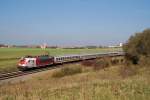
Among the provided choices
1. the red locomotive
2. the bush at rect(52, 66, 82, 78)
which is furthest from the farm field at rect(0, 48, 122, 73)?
the bush at rect(52, 66, 82, 78)

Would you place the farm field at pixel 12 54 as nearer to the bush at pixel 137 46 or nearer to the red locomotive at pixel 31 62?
the red locomotive at pixel 31 62

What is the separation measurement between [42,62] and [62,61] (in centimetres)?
1067

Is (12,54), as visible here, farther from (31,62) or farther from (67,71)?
(67,71)

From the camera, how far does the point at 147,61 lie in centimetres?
3734

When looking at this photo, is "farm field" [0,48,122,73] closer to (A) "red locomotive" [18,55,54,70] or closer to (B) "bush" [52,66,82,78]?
(A) "red locomotive" [18,55,54,70]

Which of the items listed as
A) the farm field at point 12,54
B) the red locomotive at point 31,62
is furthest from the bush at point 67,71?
the farm field at point 12,54

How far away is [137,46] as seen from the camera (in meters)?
48.4

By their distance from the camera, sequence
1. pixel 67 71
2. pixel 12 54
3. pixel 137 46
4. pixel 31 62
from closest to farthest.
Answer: pixel 67 71 < pixel 31 62 < pixel 137 46 < pixel 12 54

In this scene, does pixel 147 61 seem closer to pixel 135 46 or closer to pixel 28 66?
pixel 135 46

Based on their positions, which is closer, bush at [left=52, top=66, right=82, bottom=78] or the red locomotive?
bush at [left=52, top=66, right=82, bottom=78]

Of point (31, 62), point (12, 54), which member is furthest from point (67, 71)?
point (12, 54)

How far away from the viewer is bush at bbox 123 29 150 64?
46375 millimetres

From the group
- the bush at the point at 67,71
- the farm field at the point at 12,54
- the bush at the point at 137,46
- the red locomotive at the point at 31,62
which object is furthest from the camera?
the farm field at the point at 12,54

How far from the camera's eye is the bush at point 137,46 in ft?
152
